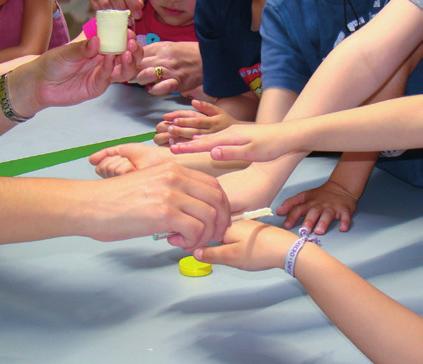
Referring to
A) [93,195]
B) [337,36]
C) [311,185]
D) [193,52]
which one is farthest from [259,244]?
[193,52]

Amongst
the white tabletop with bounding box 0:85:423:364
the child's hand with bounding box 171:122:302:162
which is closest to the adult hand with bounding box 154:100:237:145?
the white tabletop with bounding box 0:85:423:364

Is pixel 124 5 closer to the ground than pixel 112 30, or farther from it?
closer to the ground

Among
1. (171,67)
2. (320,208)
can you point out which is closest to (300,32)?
(320,208)

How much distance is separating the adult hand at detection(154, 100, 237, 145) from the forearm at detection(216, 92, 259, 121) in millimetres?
185

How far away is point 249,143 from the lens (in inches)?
32.8

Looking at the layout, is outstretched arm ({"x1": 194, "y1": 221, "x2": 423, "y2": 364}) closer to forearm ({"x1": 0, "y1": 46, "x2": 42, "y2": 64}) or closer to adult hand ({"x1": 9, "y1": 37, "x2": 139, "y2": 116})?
adult hand ({"x1": 9, "y1": 37, "x2": 139, "y2": 116})

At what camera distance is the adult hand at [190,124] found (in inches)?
49.3

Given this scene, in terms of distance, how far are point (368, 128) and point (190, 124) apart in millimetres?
470

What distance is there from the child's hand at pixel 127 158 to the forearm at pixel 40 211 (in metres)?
0.42

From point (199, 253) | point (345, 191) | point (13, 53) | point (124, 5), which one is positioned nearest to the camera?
point (199, 253)

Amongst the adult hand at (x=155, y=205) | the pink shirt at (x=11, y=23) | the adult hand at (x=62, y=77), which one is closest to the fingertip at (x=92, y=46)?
the adult hand at (x=62, y=77)

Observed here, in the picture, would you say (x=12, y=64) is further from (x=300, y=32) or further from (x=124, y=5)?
(x=300, y=32)

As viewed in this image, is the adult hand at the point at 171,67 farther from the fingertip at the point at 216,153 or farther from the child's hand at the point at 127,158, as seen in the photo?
the fingertip at the point at 216,153

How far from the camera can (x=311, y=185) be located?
115 centimetres
